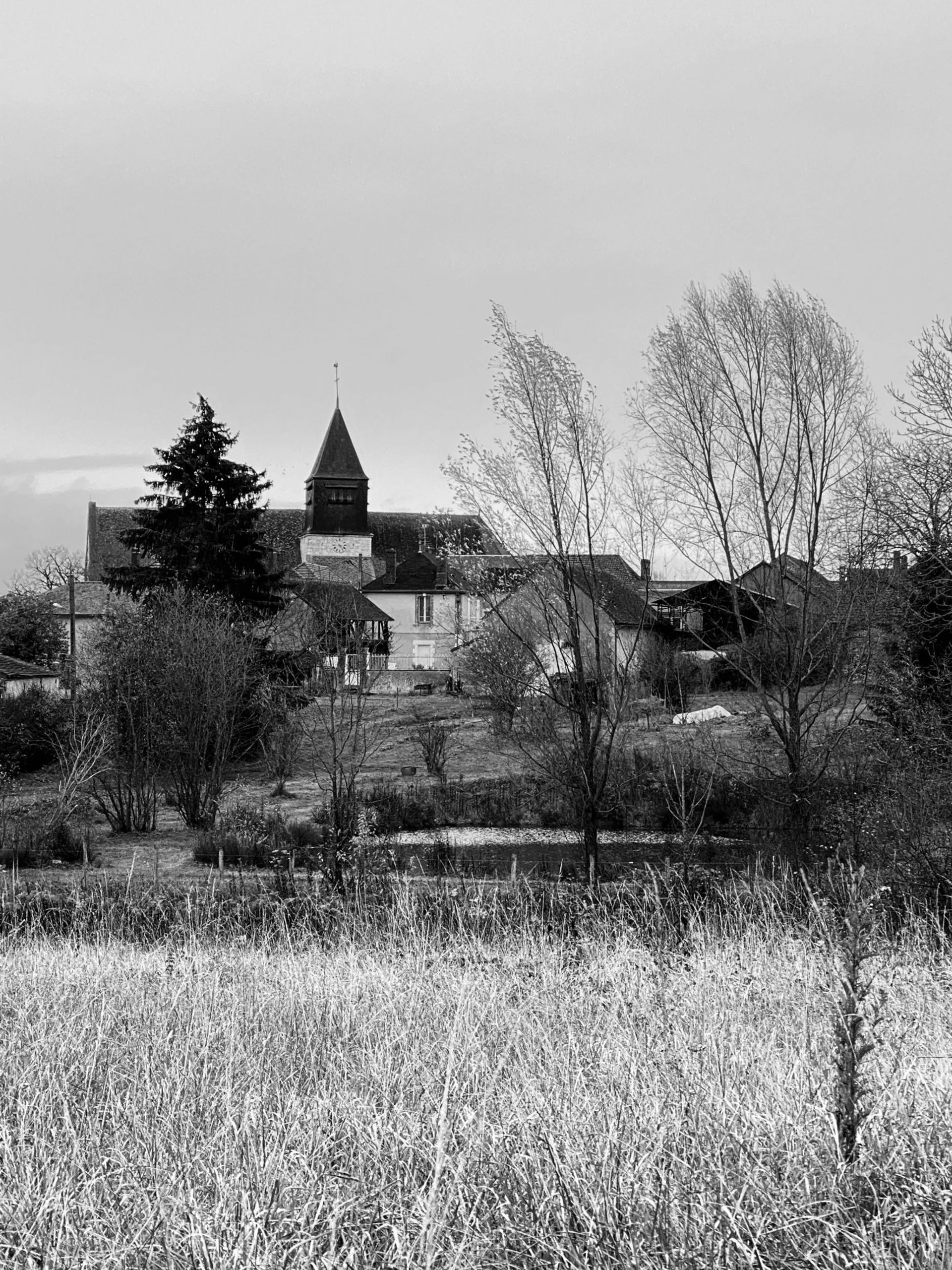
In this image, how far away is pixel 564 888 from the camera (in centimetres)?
1131

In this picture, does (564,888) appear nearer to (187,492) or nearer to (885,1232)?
(885,1232)

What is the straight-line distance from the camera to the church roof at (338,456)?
69125 mm

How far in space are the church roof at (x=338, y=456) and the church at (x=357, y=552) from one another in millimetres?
41

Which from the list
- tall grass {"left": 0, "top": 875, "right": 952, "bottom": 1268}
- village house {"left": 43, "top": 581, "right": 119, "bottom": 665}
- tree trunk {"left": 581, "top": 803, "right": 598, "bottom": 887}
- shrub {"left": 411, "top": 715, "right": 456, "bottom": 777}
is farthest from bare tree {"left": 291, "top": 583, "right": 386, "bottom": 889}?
village house {"left": 43, "top": 581, "right": 119, "bottom": 665}

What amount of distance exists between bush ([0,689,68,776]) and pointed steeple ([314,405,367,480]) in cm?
4061

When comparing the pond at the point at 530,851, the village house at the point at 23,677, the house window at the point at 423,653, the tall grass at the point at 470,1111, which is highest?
the house window at the point at 423,653

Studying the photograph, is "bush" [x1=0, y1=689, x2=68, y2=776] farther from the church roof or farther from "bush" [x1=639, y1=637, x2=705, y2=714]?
the church roof

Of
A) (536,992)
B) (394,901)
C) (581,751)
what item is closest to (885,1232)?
(536,992)

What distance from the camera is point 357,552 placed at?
2736 inches

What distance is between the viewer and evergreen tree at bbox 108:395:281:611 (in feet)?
95.6

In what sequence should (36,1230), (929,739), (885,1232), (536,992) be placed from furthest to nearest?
(929,739)
(536,992)
(36,1230)
(885,1232)

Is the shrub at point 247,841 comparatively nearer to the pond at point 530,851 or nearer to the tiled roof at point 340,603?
the pond at point 530,851

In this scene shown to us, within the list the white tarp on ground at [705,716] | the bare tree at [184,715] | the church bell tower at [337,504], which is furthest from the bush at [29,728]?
the church bell tower at [337,504]

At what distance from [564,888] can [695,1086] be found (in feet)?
24.1
